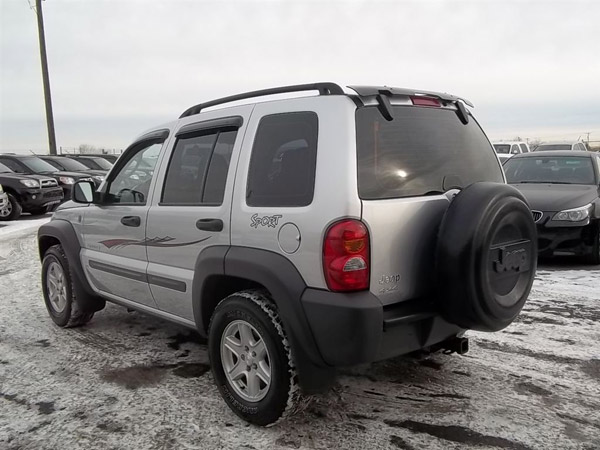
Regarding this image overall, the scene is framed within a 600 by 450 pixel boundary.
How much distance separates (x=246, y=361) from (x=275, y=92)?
1.64 metres

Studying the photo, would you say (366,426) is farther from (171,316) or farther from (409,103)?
(409,103)

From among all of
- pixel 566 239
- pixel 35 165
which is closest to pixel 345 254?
pixel 566 239

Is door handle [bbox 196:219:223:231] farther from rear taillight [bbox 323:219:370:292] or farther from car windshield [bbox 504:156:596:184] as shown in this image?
car windshield [bbox 504:156:596:184]

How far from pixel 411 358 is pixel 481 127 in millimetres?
1777

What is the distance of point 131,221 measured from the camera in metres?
3.92

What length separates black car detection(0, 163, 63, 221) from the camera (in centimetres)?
1312

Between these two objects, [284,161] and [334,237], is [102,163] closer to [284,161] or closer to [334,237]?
[284,161]

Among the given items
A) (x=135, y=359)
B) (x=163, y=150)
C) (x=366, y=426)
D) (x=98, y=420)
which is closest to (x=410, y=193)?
(x=366, y=426)

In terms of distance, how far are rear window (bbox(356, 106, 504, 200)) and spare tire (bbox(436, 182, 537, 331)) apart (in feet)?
0.80

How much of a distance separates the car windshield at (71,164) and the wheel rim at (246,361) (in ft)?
55.6

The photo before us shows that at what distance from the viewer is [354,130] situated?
267cm

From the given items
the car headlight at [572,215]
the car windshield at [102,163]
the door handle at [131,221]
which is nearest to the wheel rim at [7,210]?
the car windshield at [102,163]

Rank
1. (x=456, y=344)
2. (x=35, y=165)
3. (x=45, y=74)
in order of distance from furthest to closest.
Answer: (x=45, y=74)
(x=35, y=165)
(x=456, y=344)

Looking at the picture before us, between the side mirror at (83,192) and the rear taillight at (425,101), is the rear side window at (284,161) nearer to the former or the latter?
the rear taillight at (425,101)
